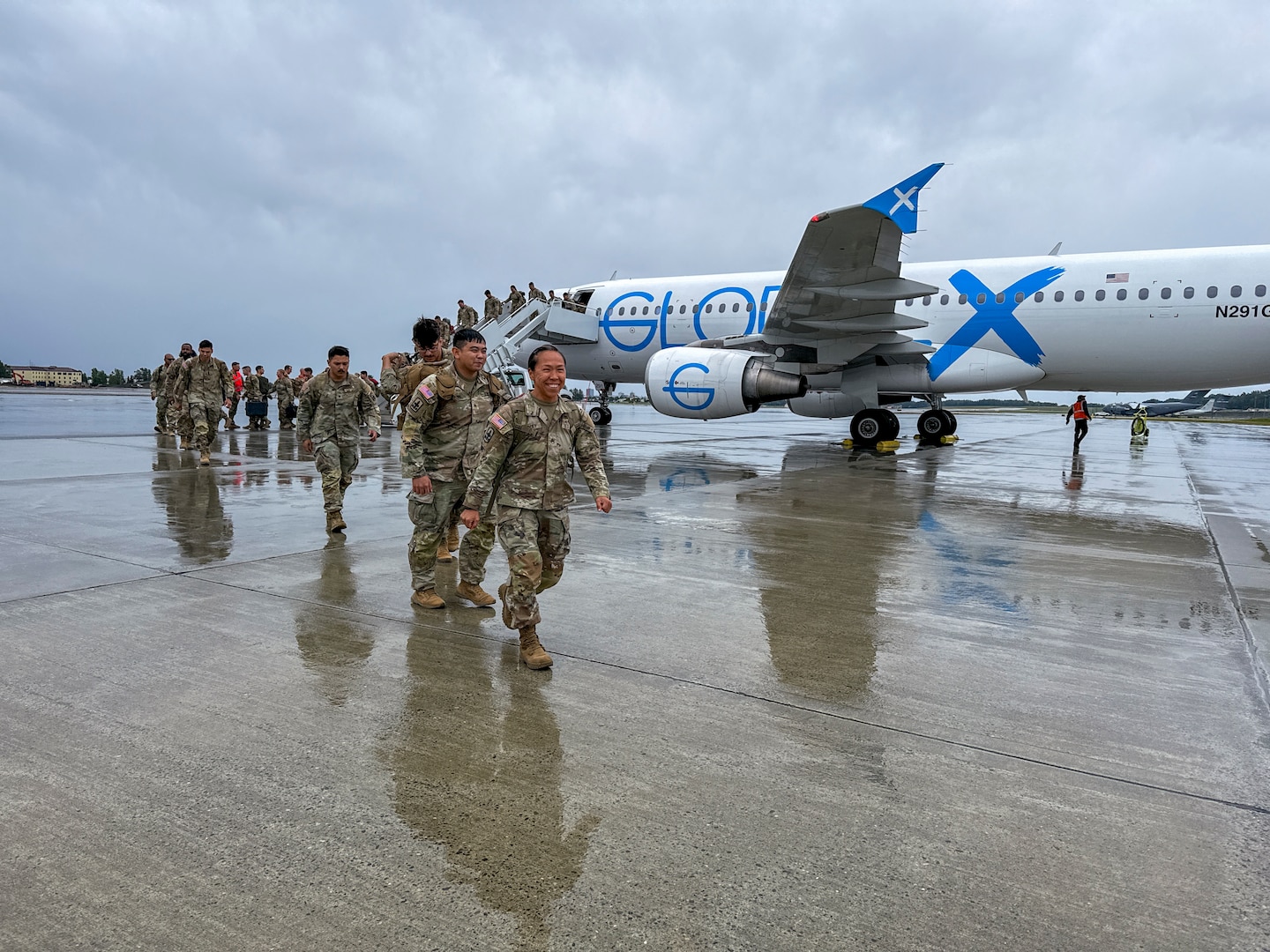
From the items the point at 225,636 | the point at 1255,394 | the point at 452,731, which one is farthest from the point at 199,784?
the point at 1255,394

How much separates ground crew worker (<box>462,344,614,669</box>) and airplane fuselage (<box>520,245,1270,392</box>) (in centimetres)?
1104

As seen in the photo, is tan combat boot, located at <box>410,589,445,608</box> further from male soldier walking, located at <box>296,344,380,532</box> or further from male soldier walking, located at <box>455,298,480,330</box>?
male soldier walking, located at <box>455,298,480,330</box>

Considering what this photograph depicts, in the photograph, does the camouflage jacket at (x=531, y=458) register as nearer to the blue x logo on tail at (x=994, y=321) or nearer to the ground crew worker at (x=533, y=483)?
the ground crew worker at (x=533, y=483)

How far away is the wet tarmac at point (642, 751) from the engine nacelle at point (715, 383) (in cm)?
763

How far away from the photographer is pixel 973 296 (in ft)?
47.6

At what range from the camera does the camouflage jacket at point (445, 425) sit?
4.72m

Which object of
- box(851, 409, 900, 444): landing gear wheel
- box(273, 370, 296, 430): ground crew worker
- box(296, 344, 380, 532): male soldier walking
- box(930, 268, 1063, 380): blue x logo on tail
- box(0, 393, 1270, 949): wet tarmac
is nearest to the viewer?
box(0, 393, 1270, 949): wet tarmac

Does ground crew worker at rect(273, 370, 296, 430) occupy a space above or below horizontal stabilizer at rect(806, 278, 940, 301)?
below

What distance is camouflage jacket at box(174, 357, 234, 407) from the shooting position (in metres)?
12.6

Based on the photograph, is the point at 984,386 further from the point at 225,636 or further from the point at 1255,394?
the point at 1255,394

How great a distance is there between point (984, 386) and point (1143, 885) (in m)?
14.1

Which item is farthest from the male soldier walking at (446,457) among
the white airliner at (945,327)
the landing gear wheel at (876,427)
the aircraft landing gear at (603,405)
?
the aircraft landing gear at (603,405)

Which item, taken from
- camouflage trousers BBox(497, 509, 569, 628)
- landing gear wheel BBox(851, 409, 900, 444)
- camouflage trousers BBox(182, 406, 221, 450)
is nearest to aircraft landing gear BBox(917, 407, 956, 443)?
landing gear wheel BBox(851, 409, 900, 444)

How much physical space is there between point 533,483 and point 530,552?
0.34m
